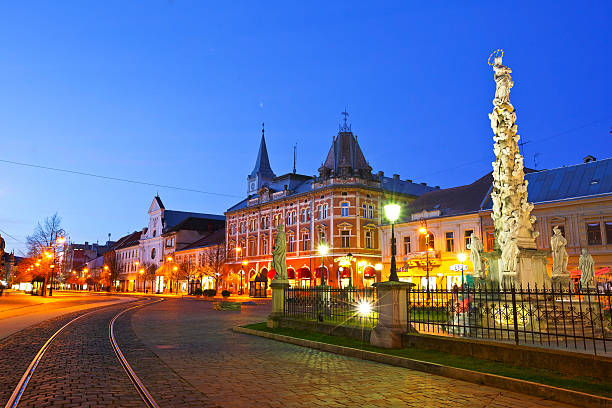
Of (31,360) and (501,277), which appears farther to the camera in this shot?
(501,277)

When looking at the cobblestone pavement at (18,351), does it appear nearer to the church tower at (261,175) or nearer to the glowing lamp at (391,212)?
the glowing lamp at (391,212)

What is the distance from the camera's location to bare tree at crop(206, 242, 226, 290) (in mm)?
67688

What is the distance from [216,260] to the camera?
227 ft

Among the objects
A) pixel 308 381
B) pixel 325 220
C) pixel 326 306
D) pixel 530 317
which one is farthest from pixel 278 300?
pixel 325 220

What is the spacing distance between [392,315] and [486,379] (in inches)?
158

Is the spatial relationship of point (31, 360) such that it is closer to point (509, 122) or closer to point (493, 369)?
point (493, 369)

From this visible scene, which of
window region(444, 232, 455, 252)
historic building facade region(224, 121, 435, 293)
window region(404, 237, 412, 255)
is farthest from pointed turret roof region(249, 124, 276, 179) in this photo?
window region(444, 232, 455, 252)

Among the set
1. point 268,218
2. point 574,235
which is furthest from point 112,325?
point 268,218

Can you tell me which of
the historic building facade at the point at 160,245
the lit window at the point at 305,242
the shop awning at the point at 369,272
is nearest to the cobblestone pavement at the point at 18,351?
the shop awning at the point at 369,272

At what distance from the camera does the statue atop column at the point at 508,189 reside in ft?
46.8

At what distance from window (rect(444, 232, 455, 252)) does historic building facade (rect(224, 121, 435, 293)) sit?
10135 mm

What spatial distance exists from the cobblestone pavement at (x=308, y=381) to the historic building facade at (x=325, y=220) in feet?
120

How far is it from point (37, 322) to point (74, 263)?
144m

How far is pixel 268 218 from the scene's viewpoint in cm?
6500
